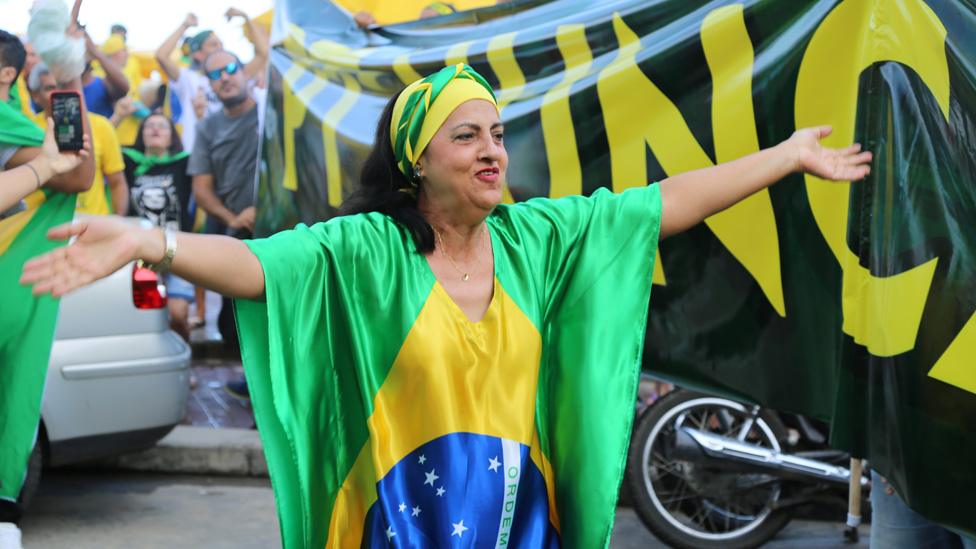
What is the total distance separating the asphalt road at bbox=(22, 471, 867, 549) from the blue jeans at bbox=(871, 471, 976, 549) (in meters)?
A: 2.03

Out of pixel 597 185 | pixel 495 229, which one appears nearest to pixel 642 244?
pixel 495 229

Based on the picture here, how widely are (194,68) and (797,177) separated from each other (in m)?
8.62

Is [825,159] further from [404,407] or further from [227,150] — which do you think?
[227,150]

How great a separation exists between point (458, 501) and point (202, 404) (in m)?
5.91

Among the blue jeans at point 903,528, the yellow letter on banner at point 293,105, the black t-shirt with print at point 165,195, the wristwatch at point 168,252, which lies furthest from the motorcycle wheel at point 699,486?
the black t-shirt with print at point 165,195

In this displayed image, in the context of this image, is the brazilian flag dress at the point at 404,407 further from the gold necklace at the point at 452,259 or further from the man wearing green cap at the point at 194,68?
the man wearing green cap at the point at 194,68

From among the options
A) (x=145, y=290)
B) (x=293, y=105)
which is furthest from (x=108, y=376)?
(x=293, y=105)

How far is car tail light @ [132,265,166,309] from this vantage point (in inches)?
235

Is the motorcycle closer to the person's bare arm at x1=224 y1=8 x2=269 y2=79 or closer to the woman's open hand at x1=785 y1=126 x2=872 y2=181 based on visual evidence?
the woman's open hand at x1=785 y1=126 x2=872 y2=181

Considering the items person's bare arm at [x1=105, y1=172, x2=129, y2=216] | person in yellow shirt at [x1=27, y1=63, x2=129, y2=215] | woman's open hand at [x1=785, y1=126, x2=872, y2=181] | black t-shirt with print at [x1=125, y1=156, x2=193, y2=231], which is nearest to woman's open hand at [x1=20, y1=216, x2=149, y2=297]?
woman's open hand at [x1=785, y1=126, x2=872, y2=181]

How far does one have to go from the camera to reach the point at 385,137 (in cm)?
320

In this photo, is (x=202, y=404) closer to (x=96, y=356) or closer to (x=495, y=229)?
(x=96, y=356)

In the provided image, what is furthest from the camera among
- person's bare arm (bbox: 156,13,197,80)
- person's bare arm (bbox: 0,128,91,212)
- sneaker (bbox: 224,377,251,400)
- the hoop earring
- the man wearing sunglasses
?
person's bare arm (bbox: 156,13,197,80)

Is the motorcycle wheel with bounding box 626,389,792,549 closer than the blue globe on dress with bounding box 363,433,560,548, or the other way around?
the blue globe on dress with bounding box 363,433,560,548
